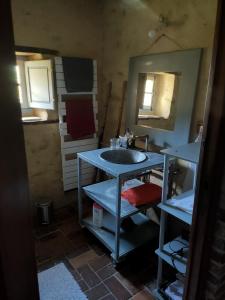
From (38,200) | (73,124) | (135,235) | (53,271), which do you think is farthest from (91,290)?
(73,124)

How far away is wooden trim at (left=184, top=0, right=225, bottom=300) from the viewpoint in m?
0.77

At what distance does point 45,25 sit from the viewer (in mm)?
2178

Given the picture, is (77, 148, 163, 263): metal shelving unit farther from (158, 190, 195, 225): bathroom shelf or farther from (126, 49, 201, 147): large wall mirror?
(158, 190, 195, 225): bathroom shelf

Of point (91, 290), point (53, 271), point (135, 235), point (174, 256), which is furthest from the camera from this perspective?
point (135, 235)

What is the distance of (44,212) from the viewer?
7.80ft

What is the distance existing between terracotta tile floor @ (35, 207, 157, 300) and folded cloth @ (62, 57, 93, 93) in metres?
1.52

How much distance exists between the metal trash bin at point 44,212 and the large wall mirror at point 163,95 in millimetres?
1229

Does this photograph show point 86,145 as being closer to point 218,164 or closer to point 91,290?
point 91,290

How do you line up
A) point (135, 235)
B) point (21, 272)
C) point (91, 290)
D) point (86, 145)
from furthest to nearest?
point (86, 145) → point (135, 235) → point (91, 290) → point (21, 272)

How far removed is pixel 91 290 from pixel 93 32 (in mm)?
2535

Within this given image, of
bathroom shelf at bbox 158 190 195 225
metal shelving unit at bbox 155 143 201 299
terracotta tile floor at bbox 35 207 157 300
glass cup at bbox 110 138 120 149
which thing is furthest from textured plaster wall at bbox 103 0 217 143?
terracotta tile floor at bbox 35 207 157 300

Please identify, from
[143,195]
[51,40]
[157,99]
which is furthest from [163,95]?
[51,40]

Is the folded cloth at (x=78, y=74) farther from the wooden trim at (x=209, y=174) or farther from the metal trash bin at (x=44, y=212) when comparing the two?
the wooden trim at (x=209, y=174)

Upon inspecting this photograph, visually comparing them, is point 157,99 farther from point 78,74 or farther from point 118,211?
point 118,211
